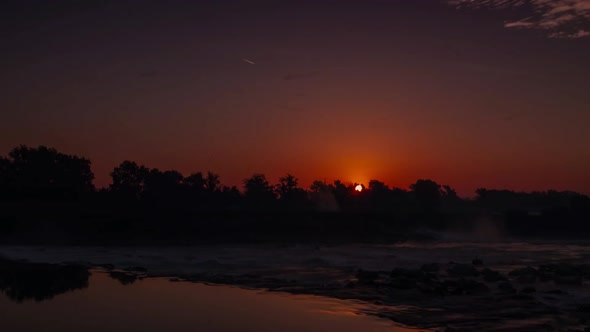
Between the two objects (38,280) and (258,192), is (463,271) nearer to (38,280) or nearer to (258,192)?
(38,280)

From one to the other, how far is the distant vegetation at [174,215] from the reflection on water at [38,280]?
94.3 ft

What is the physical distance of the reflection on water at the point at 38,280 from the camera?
29683 mm

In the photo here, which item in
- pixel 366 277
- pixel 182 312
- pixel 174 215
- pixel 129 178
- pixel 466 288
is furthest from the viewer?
pixel 129 178

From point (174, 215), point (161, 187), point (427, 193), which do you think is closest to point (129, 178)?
point (161, 187)

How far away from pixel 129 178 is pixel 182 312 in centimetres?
11597

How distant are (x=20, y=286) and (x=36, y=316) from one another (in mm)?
9634

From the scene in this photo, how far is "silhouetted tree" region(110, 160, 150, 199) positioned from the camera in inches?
5236

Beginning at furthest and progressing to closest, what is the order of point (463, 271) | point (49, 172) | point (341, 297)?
point (49, 172) < point (463, 271) < point (341, 297)

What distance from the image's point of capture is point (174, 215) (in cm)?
8731

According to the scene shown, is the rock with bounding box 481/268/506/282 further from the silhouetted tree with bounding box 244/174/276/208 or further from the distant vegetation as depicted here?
the silhouetted tree with bounding box 244/174/276/208

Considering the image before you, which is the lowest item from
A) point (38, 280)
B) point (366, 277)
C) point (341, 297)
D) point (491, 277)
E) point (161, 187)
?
point (38, 280)

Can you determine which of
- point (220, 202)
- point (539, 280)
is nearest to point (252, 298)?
point (539, 280)

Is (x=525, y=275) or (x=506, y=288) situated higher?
(x=525, y=275)

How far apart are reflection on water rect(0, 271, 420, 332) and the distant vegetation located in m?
43.6
